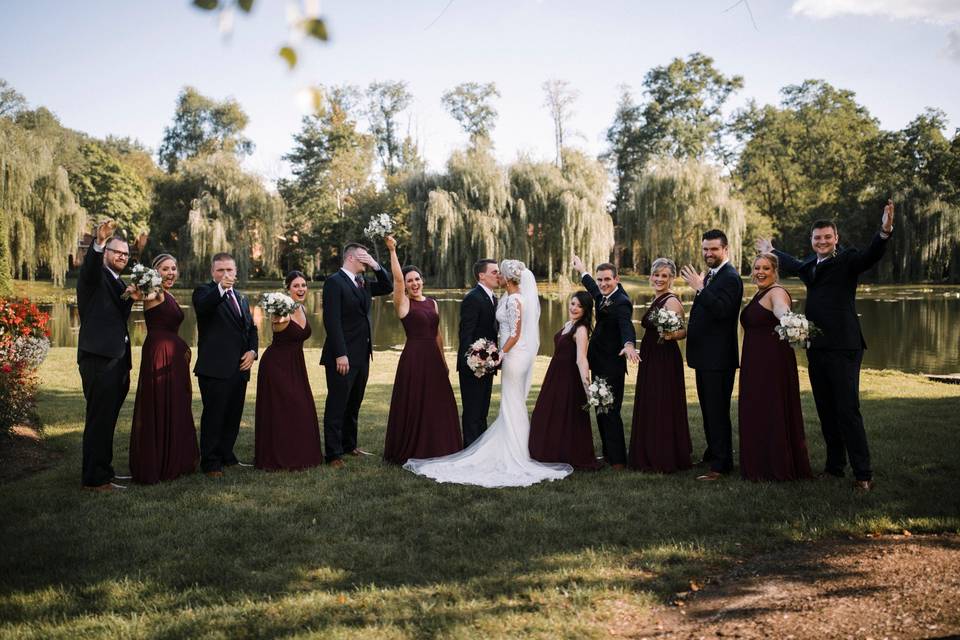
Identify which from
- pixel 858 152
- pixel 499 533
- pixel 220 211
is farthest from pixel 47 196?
pixel 858 152

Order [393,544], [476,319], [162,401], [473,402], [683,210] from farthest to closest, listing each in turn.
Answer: [683,210], [473,402], [476,319], [162,401], [393,544]

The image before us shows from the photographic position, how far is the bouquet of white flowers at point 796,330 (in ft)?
18.9

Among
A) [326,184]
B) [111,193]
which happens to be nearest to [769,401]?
[326,184]

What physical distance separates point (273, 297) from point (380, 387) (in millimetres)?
5821

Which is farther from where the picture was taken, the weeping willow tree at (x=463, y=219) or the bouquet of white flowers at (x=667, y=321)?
the weeping willow tree at (x=463, y=219)

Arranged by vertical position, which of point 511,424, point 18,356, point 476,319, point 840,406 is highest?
point 476,319

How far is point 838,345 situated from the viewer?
6047mm

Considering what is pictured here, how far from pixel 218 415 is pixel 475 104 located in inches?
1912

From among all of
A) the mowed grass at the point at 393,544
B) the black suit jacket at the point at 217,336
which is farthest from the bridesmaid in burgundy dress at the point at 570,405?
the black suit jacket at the point at 217,336

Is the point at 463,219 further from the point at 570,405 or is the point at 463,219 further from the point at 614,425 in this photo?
the point at 614,425

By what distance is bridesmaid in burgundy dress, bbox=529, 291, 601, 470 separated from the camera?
671cm

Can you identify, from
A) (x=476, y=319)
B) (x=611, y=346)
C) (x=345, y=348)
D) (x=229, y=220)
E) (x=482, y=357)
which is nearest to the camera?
(x=611, y=346)

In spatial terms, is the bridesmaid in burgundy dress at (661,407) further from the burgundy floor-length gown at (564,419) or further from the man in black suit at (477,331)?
the man in black suit at (477,331)

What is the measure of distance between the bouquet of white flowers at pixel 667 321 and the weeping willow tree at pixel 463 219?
23609 millimetres
